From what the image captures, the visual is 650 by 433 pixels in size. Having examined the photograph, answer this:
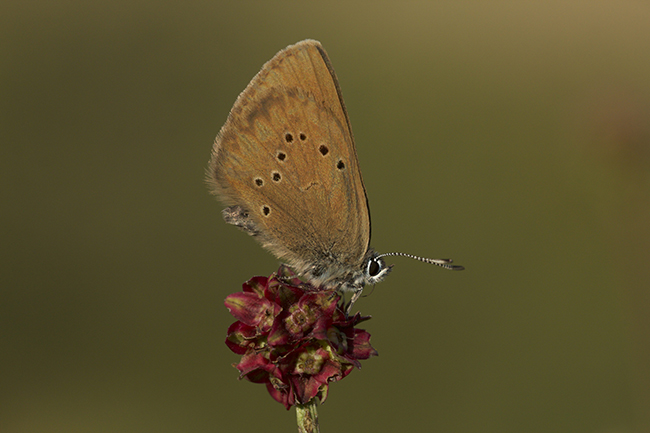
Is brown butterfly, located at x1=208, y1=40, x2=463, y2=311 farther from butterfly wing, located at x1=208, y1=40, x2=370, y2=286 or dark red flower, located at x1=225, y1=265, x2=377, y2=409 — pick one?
dark red flower, located at x1=225, y1=265, x2=377, y2=409

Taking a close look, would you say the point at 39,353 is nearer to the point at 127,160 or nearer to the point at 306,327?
the point at 127,160

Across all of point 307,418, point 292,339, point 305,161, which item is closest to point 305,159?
point 305,161

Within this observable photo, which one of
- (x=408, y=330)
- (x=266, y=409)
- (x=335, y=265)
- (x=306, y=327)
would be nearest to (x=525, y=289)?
(x=408, y=330)

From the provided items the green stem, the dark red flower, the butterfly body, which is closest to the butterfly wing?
the butterfly body

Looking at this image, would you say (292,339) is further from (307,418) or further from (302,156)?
(302,156)

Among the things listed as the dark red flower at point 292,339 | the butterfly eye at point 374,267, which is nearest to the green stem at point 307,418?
the dark red flower at point 292,339

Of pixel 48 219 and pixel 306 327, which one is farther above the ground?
pixel 48 219

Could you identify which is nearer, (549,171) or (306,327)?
(306,327)
